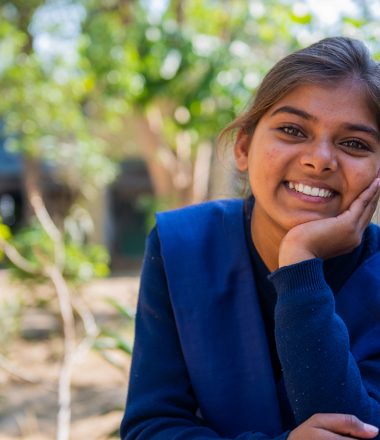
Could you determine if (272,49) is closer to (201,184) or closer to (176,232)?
(201,184)

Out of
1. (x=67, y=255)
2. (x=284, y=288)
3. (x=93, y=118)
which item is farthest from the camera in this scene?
(x=93, y=118)

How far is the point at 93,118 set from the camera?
5.78 meters

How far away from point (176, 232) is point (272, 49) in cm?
424

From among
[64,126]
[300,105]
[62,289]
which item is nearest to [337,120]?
[300,105]

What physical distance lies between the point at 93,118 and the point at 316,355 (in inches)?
206

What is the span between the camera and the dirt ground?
12.6 ft

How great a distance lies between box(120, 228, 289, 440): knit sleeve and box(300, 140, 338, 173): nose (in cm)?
56

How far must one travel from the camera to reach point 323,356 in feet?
3.47

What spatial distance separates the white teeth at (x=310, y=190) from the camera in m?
1.25

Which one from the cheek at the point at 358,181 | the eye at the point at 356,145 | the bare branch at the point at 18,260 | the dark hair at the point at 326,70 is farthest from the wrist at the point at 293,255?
the bare branch at the point at 18,260

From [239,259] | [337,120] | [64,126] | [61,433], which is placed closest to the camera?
[337,120]

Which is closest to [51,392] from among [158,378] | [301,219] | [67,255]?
[67,255]

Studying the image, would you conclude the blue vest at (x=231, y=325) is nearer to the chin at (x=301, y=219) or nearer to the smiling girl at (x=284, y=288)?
the smiling girl at (x=284, y=288)

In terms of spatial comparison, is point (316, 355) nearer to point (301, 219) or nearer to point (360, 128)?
point (301, 219)
